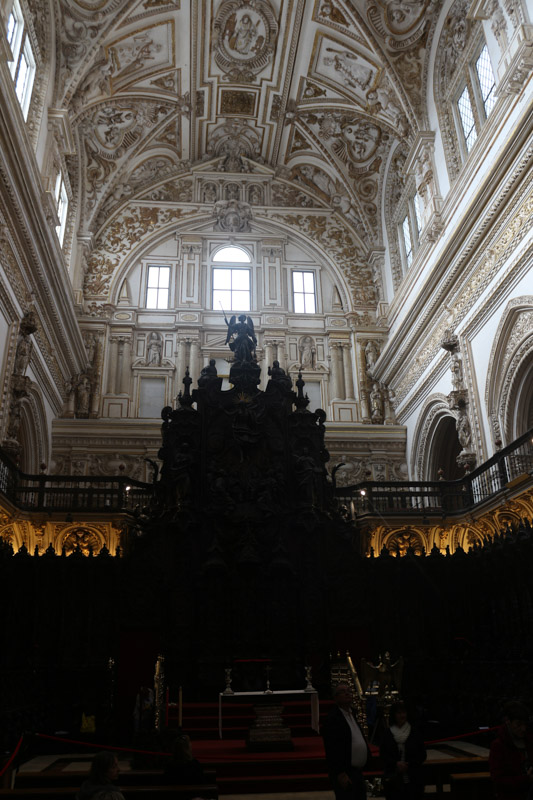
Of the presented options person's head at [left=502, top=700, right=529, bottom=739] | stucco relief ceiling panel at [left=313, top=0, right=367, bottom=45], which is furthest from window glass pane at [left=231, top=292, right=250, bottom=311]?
person's head at [left=502, top=700, right=529, bottom=739]

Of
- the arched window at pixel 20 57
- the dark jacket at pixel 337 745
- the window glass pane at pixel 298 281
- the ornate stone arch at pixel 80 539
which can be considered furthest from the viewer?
the window glass pane at pixel 298 281

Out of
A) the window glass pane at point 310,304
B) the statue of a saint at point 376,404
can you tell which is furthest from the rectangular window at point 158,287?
the statue of a saint at point 376,404

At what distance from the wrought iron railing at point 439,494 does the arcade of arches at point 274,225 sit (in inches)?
21.9

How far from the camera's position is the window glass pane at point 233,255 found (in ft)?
87.1

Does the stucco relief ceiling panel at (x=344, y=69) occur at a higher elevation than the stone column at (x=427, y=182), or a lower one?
higher

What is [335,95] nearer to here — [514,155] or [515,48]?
[515,48]

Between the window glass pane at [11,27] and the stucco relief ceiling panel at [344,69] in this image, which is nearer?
the window glass pane at [11,27]

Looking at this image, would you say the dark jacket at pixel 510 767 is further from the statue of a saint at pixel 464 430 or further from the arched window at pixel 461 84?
the arched window at pixel 461 84

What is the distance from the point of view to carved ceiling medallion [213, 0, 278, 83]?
72.0 feet

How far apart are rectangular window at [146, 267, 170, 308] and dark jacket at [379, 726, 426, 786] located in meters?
21.3

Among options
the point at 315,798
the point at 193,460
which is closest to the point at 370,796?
the point at 315,798

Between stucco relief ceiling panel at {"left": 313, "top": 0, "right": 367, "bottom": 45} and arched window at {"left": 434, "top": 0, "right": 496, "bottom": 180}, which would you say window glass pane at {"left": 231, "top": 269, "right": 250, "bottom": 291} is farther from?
arched window at {"left": 434, "top": 0, "right": 496, "bottom": 180}

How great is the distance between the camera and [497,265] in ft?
52.5

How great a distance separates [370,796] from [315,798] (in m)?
0.65
